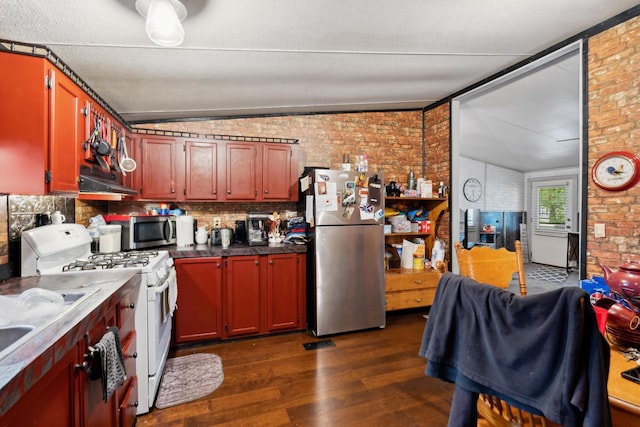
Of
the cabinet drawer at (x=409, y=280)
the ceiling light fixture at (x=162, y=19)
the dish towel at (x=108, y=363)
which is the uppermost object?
the ceiling light fixture at (x=162, y=19)

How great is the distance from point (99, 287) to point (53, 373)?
2.11 ft

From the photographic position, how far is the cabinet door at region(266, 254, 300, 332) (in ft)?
9.80

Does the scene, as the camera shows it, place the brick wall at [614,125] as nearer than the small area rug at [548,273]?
Yes

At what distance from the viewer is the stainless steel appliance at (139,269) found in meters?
1.76

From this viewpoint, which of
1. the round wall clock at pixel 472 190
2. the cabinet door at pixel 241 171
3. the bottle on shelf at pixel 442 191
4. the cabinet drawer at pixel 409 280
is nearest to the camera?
the cabinet door at pixel 241 171

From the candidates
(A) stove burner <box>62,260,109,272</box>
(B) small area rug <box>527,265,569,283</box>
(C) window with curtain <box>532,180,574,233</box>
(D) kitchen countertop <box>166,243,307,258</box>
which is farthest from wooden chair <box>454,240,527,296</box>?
(C) window with curtain <box>532,180,574,233</box>

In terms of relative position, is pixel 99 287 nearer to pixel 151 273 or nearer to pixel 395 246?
pixel 151 273

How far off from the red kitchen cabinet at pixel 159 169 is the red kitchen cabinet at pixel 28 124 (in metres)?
1.41

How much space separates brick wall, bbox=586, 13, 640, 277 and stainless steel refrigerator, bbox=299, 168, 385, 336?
1783mm

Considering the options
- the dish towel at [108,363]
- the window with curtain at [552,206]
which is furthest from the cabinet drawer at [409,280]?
the window with curtain at [552,206]

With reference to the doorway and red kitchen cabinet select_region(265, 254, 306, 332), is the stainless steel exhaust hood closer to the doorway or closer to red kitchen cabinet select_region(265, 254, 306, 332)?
red kitchen cabinet select_region(265, 254, 306, 332)

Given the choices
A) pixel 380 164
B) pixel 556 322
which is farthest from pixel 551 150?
pixel 556 322

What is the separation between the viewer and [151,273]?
6.33ft

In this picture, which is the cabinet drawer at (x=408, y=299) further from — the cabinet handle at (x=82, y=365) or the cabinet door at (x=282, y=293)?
the cabinet handle at (x=82, y=365)
